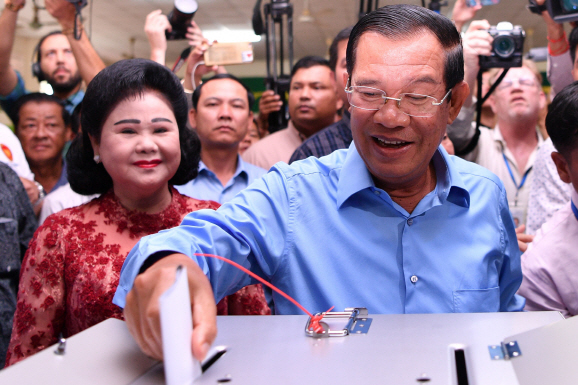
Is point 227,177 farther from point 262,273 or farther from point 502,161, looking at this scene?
point 262,273

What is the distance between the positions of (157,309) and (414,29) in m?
0.69

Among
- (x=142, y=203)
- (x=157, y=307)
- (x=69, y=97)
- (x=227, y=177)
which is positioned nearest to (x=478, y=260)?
(x=157, y=307)

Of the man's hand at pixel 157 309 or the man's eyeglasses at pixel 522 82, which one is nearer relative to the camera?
the man's hand at pixel 157 309

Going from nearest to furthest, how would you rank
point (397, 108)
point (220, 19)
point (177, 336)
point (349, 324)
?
point (177, 336)
point (349, 324)
point (397, 108)
point (220, 19)

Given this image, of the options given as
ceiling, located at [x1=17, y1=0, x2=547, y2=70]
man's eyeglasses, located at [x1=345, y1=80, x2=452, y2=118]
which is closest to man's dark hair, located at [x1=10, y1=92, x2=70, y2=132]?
man's eyeglasses, located at [x1=345, y1=80, x2=452, y2=118]

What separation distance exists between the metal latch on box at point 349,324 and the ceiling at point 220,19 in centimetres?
503

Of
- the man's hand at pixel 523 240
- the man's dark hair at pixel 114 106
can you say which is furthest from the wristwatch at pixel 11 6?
the man's hand at pixel 523 240

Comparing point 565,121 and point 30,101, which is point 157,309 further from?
point 30,101

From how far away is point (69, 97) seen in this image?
2855 mm

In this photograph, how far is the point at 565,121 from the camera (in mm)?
1363

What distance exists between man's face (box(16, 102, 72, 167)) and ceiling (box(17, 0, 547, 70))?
11.1ft

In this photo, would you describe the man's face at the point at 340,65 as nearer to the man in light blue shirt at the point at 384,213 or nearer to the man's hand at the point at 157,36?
the man's hand at the point at 157,36

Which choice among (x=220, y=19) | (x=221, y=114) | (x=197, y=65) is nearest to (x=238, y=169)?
(x=221, y=114)

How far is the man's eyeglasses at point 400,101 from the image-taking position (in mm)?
975
